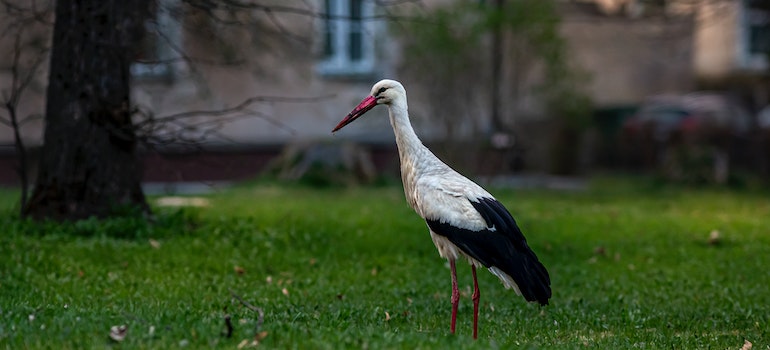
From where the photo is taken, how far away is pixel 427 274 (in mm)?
10438

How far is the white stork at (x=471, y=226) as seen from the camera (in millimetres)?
6812

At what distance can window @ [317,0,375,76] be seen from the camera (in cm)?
2112

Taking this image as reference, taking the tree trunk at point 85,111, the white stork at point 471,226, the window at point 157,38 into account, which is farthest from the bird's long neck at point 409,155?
the tree trunk at point 85,111

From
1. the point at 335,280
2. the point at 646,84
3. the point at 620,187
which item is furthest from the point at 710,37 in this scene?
the point at 335,280

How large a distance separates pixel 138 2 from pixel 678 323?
623 cm

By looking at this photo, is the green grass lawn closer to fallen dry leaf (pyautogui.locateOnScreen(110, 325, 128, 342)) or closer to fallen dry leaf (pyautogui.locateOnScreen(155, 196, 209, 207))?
fallen dry leaf (pyautogui.locateOnScreen(110, 325, 128, 342))

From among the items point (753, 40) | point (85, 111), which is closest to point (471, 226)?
point (85, 111)

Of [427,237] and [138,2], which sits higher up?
[138,2]

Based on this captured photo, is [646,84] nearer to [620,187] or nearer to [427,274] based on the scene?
[620,187]

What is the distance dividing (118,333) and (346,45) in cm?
1584

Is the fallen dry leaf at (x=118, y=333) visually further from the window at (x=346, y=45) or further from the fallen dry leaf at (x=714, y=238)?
the window at (x=346, y=45)

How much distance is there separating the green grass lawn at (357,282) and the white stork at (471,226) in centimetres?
40

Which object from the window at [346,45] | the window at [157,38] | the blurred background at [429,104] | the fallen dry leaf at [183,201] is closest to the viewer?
the window at [157,38]

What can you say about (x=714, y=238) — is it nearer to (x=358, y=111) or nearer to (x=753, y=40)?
(x=358, y=111)
